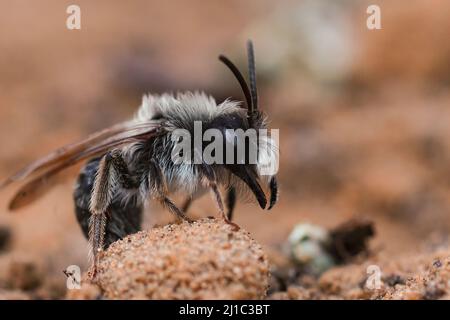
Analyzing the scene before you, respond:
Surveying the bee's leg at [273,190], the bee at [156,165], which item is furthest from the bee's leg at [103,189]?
the bee's leg at [273,190]

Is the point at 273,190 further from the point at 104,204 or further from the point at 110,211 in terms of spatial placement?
the point at 110,211

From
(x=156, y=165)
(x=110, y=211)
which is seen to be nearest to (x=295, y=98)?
(x=110, y=211)

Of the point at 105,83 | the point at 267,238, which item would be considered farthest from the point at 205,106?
the point at 105,83

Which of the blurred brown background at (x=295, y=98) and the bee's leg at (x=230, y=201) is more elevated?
the blurred brown background at (x=295, y=98)

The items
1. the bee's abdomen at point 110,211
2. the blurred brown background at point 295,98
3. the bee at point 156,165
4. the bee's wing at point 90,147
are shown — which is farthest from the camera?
the blurred brown background at point 295,98

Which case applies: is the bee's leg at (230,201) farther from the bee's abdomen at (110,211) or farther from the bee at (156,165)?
the bee's abdomen at (110,211)
